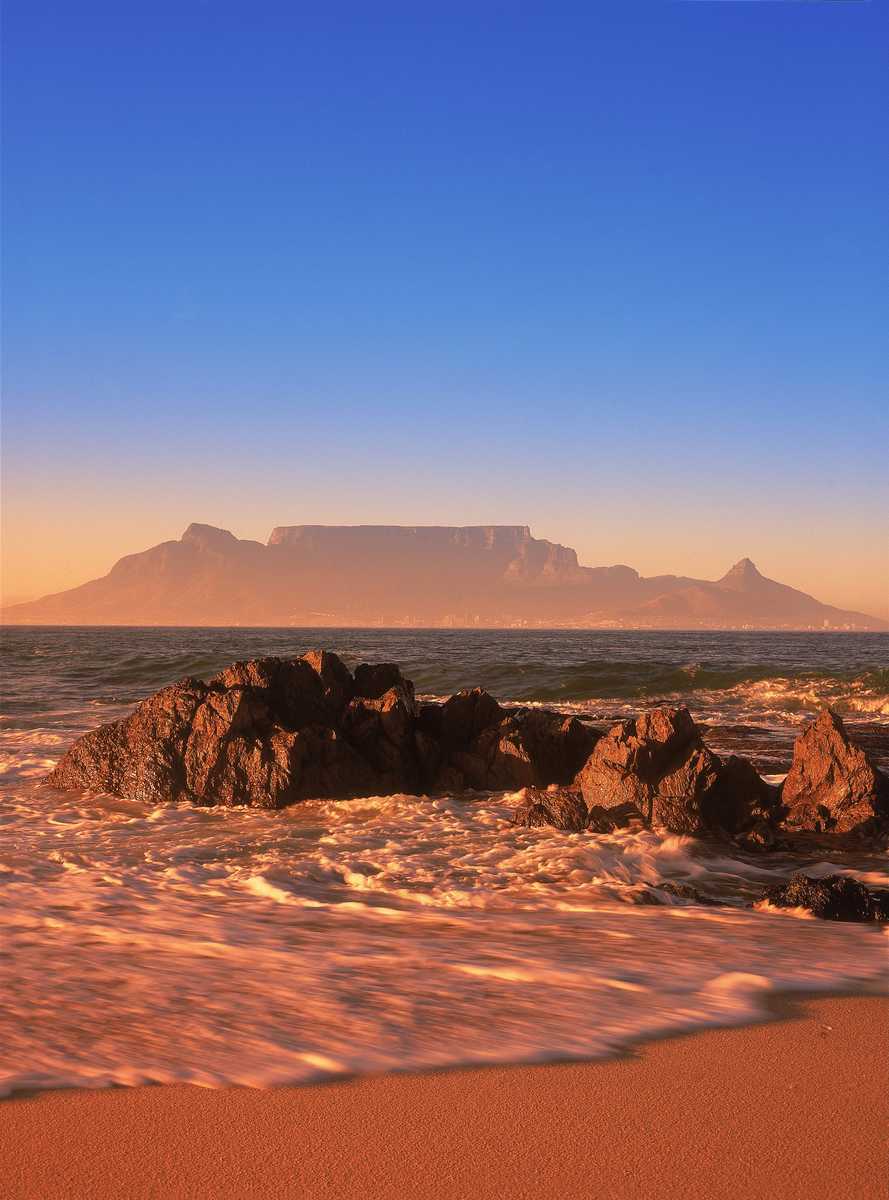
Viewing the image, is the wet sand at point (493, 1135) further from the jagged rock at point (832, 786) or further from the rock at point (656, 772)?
the jagged rock at point (832, 786)

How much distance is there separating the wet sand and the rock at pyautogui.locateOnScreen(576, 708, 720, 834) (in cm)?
507

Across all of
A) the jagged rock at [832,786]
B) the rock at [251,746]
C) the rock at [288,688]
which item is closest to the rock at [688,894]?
the jagged rock at [832,786]

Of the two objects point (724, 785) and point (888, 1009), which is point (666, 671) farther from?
point (888, 1009)

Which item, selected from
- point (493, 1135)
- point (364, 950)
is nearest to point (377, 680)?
point (364, 950)

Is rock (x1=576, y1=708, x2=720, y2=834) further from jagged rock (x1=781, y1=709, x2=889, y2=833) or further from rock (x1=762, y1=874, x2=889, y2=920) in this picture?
rock (x1=762, y1=874, x2=889, y2=920)

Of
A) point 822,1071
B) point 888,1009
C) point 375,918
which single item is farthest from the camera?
point 375,918

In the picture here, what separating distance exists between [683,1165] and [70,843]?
633 centimetres

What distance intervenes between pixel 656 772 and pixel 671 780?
0.34m

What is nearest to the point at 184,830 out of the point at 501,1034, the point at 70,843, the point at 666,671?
the point at 70,843

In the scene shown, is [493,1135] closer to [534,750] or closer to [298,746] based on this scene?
[298,746]

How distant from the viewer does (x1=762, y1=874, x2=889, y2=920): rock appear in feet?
19.0

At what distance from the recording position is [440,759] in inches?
437

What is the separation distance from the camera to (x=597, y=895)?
636cm

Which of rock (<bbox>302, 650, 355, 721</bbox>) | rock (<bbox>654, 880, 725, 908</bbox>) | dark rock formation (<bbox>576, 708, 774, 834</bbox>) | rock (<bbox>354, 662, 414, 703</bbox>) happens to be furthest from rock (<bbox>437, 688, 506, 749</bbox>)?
rock (<bbox>654, 880, 725, 908</bbox>)
